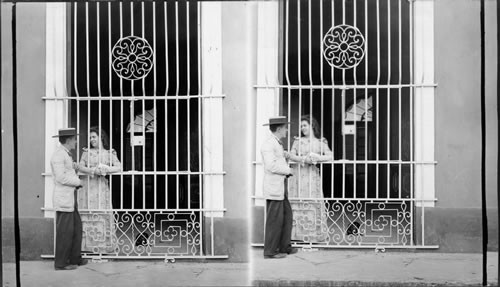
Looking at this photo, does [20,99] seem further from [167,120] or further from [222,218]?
[222,218]

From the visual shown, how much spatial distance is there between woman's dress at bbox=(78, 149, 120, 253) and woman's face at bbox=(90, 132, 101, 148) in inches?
1.3

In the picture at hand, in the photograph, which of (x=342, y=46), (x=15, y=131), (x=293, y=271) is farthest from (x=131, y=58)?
(x=293, y=271)

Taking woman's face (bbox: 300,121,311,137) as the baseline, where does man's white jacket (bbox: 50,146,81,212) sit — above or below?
below

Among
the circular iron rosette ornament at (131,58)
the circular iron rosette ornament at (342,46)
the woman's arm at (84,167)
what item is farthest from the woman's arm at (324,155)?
the woman's arm at (84,167)

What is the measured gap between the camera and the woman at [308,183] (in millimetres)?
3822

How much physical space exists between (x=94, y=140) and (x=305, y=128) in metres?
1.38

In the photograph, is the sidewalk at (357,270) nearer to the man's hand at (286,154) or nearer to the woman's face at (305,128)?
the man's hand at (286,154)

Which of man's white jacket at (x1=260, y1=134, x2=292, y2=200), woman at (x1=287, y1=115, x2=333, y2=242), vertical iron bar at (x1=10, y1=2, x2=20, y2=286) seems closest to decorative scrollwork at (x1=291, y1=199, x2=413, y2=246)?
woman at (x1=287, y1=115, x2=333, y2=242)

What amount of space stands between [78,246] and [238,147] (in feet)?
4.07

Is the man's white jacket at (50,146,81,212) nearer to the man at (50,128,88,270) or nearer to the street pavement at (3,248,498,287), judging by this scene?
the man at (50,128,88,270)

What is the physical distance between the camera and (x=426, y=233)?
3.90 metres

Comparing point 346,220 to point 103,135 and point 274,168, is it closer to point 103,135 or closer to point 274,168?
point 274,168

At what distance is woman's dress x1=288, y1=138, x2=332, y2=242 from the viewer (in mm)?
3832

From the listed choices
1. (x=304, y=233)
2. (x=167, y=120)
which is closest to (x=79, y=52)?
(x=167, y=120)
